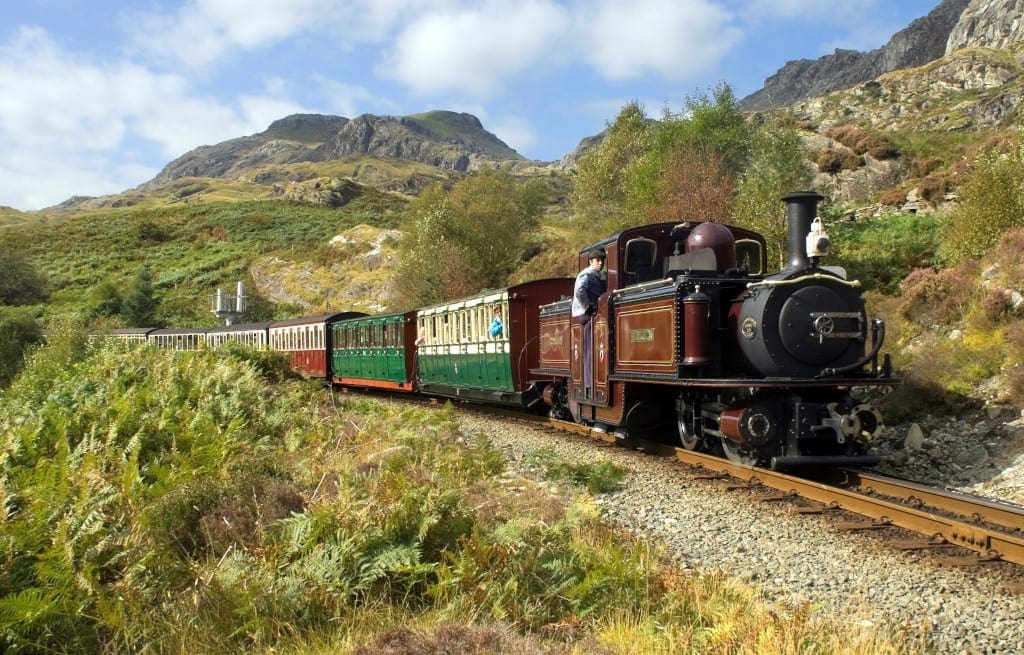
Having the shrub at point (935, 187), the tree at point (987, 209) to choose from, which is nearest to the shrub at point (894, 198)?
the shrub at point (935, 187)

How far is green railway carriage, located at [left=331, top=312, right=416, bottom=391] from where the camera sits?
22.2 meters

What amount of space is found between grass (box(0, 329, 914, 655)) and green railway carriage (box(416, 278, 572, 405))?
25.2ft

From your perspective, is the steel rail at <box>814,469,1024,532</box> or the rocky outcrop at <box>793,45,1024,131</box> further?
the rocky outcrop at <box>793,45,1024,131</box>

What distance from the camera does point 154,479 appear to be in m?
7.83

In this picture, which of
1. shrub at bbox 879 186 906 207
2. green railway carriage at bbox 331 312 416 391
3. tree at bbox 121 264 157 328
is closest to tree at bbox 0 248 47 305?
tree at bbox 121 264 157 328

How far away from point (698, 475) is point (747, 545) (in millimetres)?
2642

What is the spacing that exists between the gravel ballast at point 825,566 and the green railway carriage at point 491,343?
715 centimetres

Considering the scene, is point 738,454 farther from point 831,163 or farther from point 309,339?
point 831,163

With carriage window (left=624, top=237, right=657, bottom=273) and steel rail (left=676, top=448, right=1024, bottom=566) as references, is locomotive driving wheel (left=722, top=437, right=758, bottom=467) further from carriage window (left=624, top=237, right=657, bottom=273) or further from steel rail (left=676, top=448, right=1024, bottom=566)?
carriage window (left=624, top=237, right=657, bottom=273)

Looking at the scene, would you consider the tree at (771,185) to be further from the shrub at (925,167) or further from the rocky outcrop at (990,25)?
the rocky outcrop at (990,25)

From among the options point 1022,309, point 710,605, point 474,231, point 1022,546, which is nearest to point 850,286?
point 1022,546

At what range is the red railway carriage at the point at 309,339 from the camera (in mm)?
29531

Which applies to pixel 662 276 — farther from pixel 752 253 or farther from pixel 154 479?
pixel 154 479

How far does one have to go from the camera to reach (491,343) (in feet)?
53.8
